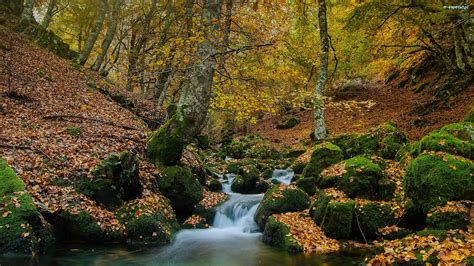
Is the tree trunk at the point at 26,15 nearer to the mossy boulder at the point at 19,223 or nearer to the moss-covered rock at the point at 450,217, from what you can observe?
the mossy boulder at the point at 19,223

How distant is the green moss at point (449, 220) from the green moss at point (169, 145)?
7.52 m

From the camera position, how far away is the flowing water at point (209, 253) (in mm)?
7628

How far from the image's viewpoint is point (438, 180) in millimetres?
7945

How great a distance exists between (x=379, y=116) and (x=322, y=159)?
28.4ft

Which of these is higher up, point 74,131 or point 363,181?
point 74,131

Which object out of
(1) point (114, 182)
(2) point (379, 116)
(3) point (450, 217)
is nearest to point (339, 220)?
(3) point (450, 217)

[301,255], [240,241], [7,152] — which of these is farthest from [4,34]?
[301,255]

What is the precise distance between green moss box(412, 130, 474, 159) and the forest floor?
248 cm

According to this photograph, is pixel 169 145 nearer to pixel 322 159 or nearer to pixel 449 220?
pixel 322 159

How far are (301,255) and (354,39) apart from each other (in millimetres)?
17760

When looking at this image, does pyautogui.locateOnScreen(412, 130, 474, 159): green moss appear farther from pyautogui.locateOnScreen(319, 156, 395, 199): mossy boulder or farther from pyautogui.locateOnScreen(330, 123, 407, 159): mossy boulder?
pyautogui.locateOnScreen(330, 123, 407, 159): mossy boulder

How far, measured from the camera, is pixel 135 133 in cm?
1416

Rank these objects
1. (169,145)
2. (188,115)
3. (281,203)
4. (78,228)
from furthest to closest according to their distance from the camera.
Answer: (169,145) < (188,115) < (281,203) < (78,228)

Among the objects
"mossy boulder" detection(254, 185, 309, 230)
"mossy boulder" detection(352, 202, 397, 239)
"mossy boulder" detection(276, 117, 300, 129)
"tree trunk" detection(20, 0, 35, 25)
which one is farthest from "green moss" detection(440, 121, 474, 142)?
"tree trunk" detection(20, 0, 35, 25)
